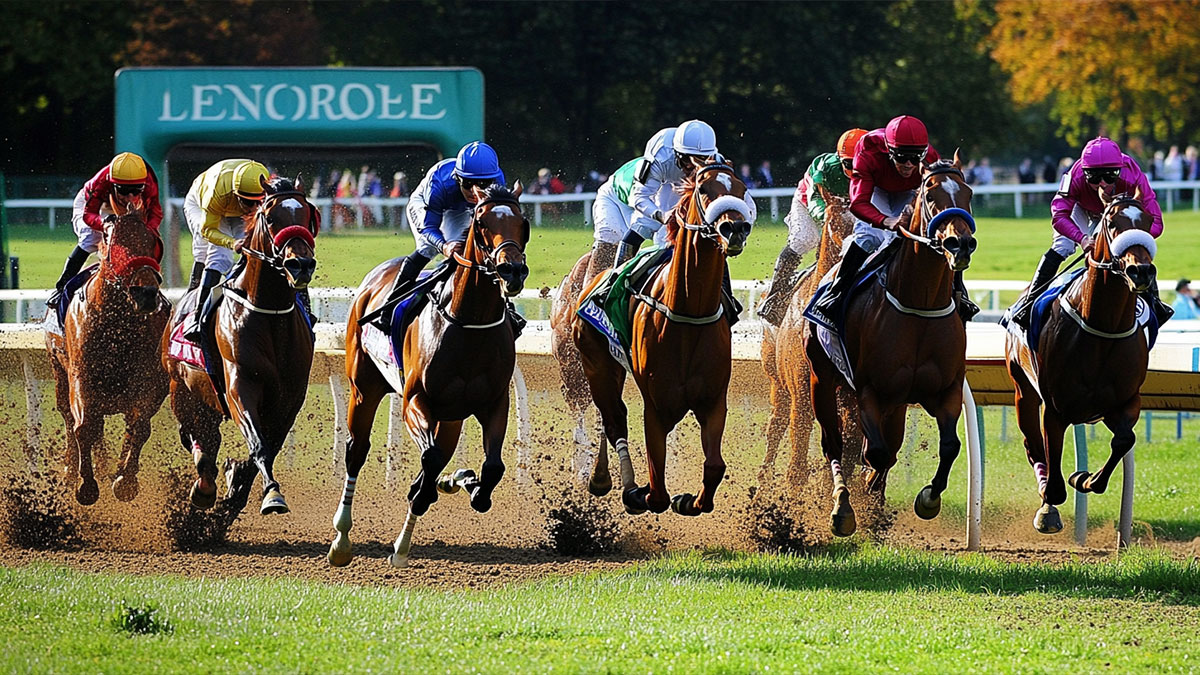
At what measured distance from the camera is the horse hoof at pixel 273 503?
7902 millimetres

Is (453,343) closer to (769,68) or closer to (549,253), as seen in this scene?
(549,253)

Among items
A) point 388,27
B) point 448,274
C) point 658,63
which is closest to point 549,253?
point 658,63

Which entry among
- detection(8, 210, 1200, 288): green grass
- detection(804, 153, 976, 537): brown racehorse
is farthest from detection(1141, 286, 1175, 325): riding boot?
detection(8, 210, 1200, 288): green grass

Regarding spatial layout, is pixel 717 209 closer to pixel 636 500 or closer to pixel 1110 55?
pixel 636 500

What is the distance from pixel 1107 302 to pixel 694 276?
1.90m

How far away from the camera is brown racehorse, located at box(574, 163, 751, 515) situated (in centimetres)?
758

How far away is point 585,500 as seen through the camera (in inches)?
383

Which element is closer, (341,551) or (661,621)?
(661,621)

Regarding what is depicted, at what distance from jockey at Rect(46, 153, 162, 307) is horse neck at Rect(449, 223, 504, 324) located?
286cm

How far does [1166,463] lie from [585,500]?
543 centimetres

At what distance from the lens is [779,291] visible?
32.0 feet

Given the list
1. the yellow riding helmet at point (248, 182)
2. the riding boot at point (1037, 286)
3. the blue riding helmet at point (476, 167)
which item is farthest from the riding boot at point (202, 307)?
the riding boot at point (1037, 286)

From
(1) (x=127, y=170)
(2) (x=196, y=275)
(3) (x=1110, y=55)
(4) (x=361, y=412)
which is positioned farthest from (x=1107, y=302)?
(3) (x=1110, y=55)

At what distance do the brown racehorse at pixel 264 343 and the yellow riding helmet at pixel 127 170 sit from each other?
1310 millimetres
